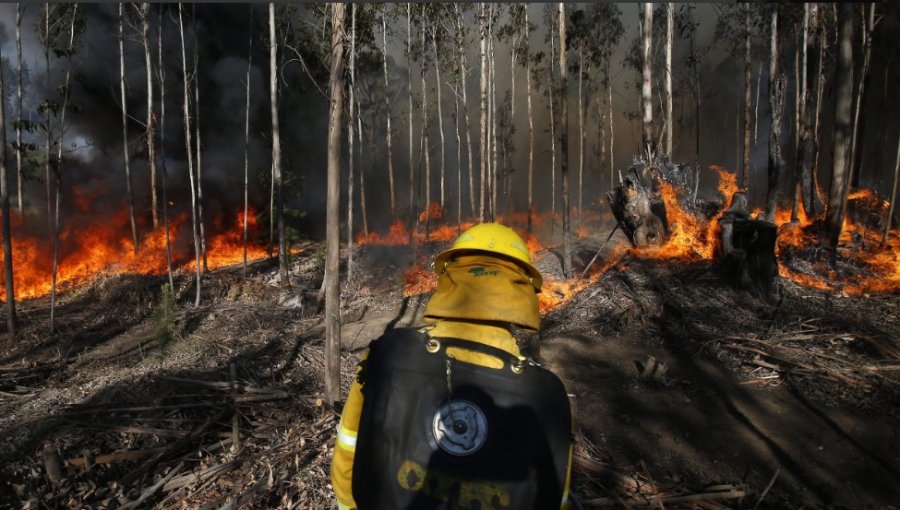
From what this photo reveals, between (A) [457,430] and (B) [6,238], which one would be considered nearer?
(A) [457,430]

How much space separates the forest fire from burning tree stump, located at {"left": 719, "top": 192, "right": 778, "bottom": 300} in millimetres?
19033

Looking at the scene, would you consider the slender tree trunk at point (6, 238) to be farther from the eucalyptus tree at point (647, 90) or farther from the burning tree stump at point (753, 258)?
the burning tree stump at point (753, 258)

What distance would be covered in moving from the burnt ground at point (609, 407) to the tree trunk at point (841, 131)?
236cm

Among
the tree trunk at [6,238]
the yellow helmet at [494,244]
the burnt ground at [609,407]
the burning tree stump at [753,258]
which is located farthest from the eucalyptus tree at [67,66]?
the burning tree stump at [753,258]

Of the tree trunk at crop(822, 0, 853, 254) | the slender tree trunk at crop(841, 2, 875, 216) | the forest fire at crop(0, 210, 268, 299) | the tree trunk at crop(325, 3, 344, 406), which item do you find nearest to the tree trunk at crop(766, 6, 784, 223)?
the slender tree trunk at crop(841, 2, 875, 216)

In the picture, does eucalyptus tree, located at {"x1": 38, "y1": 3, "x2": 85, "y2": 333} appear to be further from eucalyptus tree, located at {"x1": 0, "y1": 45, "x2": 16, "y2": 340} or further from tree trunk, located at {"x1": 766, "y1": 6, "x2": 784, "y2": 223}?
tree trunk, located at {"x1": 766, "y1": 6, "x2": 784, "y2": 223}

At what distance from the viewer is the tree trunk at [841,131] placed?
9.99m

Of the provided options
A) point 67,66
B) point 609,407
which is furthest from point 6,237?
point 609,407

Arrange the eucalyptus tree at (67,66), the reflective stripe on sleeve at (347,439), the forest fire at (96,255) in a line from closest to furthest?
the reflective stripe on sleeve at (347,439) → the eucalyptus tree at (67,66) → the forest fire at (96,255)

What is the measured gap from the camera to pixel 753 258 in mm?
8664

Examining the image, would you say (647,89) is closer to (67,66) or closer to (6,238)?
(6,238)

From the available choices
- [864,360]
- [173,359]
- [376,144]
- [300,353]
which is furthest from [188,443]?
[376,144]

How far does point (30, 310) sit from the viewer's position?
14266mm

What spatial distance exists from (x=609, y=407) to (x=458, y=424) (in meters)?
5.34
